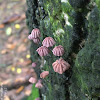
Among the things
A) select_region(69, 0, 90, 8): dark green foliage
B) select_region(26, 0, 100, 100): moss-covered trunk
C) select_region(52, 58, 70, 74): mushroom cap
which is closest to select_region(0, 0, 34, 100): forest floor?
select_region(26, 0, 100, 100): moss-covered trunk

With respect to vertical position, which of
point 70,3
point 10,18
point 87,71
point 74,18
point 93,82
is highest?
point 10,18

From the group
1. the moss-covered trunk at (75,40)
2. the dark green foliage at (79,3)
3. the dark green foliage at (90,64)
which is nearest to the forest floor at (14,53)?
the moss-covered trunk at (75,40)

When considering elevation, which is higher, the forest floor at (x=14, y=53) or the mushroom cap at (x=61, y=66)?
the forest floor at (x=14, y=53)

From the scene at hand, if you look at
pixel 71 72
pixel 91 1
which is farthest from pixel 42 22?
pixel 91 1

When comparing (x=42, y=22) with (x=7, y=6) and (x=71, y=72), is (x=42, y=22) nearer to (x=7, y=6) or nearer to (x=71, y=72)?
(x=71, y=72)

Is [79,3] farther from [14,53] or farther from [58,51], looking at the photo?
[14,53]

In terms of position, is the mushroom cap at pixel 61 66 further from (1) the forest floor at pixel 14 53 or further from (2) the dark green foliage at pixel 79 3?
(1) the forest floor at pixel 14 53

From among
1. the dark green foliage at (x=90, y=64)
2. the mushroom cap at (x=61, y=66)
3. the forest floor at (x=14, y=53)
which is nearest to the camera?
the dark green foliage at (x=90, y=64)
